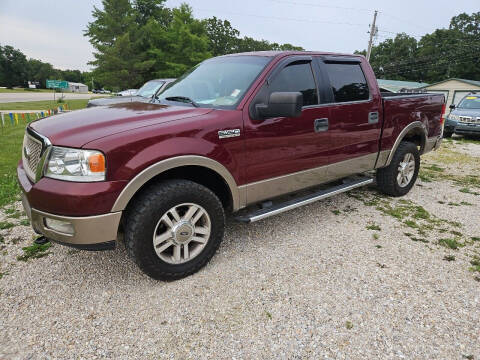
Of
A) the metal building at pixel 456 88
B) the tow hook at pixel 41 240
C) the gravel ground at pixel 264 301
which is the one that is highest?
the metal building at pixel 456 88

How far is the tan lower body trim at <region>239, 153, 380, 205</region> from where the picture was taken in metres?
3.02

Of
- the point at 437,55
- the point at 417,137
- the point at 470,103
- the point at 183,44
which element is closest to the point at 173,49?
the point at 183,44

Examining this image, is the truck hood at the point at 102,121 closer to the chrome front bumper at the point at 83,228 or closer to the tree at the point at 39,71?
the chrome front bumper at the point at 83,228

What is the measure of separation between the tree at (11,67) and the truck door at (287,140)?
331 ft

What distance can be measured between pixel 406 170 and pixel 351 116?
1769 mm

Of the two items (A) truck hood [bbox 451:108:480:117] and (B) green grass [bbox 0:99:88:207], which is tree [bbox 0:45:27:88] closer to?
(B) green grass [bbox 0:99:88:207]

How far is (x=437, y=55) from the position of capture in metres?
62.4

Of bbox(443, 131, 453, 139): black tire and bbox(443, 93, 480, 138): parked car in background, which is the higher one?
bbox(443, 93, 480, 138): parked car in background

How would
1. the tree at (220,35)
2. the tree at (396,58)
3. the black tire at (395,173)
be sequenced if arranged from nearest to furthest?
the black tire at (395,173)
the tree at (220,35)
the tree at (396,58)

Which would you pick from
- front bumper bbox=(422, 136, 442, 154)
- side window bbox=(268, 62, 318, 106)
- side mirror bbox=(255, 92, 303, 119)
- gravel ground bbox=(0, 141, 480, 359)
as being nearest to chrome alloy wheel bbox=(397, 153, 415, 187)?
front bumper bbox=(422, 136, 442, 154)

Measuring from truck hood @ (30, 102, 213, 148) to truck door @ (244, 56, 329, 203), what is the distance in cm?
55

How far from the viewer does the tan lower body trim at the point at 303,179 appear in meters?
3.02

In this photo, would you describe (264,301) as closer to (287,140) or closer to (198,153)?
(198,153)

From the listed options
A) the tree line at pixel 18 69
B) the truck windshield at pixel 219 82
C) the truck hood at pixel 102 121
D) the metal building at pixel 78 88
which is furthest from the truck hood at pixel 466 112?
the metal building at pixel 78 88
